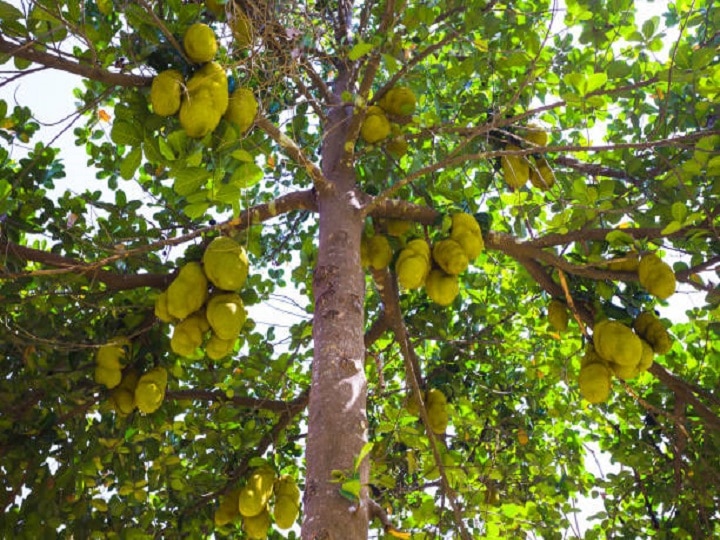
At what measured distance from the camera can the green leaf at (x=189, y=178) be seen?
1.81m

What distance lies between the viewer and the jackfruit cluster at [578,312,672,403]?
2564mm

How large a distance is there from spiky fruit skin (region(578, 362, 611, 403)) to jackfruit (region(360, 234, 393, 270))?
89 cm

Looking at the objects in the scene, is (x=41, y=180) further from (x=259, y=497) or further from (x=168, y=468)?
(x=259, y=497)

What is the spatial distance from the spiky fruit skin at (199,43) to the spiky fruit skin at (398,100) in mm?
1159

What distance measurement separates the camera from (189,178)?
1823 mm

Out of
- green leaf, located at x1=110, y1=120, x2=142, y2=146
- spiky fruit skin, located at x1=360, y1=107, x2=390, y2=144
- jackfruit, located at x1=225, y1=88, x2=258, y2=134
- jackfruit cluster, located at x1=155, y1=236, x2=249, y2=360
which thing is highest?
spiky fruit skin, located at x1=360, y1=107, x2=390, y2=144

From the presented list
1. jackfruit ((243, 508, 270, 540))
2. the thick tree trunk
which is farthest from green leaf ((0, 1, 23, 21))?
jackfruit ((243, 508, 270, 540))

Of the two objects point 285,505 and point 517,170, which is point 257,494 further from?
point 517,170

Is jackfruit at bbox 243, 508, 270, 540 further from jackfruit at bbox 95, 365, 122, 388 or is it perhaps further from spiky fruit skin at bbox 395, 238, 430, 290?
spiky fruit skin at bbox 395, 238, 430, 290

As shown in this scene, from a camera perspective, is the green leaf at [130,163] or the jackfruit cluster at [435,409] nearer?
the green leaf at [130,163]

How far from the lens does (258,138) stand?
2.19 metres

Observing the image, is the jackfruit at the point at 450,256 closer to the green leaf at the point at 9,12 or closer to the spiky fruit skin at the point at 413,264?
the spiky fruit skin at the point at 413,264

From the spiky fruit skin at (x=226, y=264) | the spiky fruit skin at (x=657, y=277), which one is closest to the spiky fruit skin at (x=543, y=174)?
the spiky fruit skin at (x=657, y=277)

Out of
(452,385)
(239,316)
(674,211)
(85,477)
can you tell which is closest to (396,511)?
(452,385)
